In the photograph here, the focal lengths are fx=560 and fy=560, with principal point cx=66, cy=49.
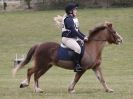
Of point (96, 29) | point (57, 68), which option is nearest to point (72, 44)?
point (96, 29)

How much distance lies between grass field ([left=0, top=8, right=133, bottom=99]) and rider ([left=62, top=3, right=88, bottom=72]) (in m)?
0.99

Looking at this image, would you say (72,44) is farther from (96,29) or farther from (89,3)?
(89,3)

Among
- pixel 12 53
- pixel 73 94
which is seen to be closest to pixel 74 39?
pixel 73 94

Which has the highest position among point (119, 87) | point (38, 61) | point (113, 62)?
point (38, 61)

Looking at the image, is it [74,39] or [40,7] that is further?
[40,7]

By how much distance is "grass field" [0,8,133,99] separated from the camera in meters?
14.6

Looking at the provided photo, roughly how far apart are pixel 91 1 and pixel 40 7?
18.8 ft

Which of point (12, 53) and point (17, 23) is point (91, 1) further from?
point (12, 53)

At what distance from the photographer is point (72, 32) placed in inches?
583

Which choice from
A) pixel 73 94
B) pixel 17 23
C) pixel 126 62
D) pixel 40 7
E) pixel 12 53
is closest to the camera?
pixel 73 94

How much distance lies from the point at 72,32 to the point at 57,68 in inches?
508

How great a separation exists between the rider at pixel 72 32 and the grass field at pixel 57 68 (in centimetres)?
99

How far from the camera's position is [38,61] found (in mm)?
15305

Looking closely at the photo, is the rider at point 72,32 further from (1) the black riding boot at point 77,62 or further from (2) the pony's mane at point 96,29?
(2) the pony's mane at point 96,29
